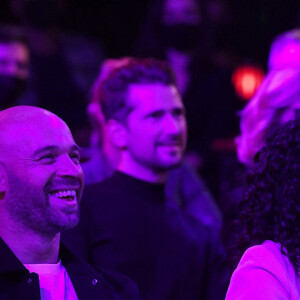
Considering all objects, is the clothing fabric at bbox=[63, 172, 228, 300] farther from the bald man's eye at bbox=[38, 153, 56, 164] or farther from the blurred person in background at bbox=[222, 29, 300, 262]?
the bald man's eye at bbox=[38, 153, 56, 164]

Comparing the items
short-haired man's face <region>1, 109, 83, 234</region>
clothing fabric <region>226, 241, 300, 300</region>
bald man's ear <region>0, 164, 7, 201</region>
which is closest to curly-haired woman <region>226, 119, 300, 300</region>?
clothing fabric <region>226, 241, 300, 300</region>

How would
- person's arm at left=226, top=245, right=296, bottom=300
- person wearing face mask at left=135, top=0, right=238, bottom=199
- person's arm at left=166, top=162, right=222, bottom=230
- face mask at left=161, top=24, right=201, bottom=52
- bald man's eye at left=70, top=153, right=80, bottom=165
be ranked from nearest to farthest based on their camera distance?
person's arm at left=226, top=245, right=296, bottom=300, bald man's eye at left=70, top=153, right=80, bottom=165, person's arm at left=166, top=162, right=222, bottom=230, person wearing face mask at left=135, top=0, right=238, bottom=199, face mask at left=161, top=24, right=201, bottom=52

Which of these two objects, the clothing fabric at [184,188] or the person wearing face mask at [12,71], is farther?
the person wearing face mask at [12,71]

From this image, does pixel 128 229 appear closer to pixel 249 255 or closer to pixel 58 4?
pixel 249 255

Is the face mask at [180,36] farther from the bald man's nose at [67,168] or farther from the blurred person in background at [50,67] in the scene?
the bald man's nose at [67,168]

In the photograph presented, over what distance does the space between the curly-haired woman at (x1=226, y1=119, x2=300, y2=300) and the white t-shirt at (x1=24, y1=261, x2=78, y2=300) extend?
0.51m

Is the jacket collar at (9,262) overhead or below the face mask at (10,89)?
below

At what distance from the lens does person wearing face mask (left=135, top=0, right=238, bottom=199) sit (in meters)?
5.20

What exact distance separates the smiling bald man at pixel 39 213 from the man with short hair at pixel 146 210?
0.56 m

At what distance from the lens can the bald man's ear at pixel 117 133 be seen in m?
3.66

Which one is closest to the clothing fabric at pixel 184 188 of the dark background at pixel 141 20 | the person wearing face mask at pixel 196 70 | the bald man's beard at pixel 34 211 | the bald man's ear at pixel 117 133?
the bald man's ear at pixel 117 133

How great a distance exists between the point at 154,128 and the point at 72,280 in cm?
117

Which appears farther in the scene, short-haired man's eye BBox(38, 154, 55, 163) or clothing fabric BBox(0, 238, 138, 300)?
short-haired man's eye BBox(38, 154, 55, 163)

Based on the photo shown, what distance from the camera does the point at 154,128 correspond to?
3.62 meters
